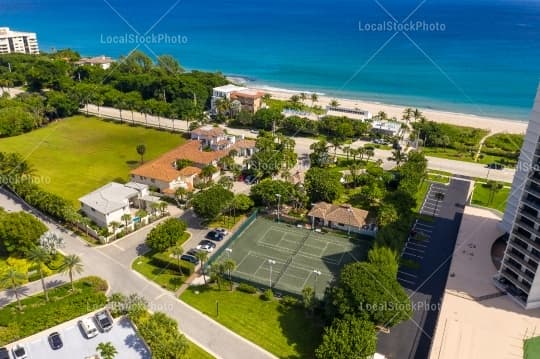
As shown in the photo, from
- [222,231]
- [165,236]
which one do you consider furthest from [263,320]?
[222,231]

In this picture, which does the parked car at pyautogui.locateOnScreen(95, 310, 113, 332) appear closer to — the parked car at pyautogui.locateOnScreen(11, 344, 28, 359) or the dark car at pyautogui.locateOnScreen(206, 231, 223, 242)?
the parked car at pyautogui.locateOnScreen(11, 344, 28, 359)

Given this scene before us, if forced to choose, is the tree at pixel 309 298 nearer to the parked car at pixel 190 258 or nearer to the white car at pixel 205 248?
the parked car at pixel 190 258

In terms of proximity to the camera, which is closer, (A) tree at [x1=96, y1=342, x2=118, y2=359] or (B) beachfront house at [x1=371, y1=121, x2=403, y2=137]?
(A) tree at [x1=96, y1=342, x2=118, y2=359]

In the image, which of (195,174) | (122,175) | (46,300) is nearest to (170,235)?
(46,300)

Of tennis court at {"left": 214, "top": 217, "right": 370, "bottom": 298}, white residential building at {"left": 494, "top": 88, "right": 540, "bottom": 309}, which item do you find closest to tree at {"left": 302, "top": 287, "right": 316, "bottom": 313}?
tennis court at {"left": 214, "top": 217, "right": 370, "bottom": 298}

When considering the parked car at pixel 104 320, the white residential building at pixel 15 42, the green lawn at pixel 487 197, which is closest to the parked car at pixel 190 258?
the parked car at pixel 104 320

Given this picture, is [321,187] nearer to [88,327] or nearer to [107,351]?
[88,327]

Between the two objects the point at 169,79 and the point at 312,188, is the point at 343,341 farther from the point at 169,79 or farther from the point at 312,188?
the point at 169,79

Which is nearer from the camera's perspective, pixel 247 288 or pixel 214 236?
pixel 247 288

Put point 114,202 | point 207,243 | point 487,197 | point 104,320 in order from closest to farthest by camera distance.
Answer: point 104,320
point 207,243
point 114,202
point 487,197
